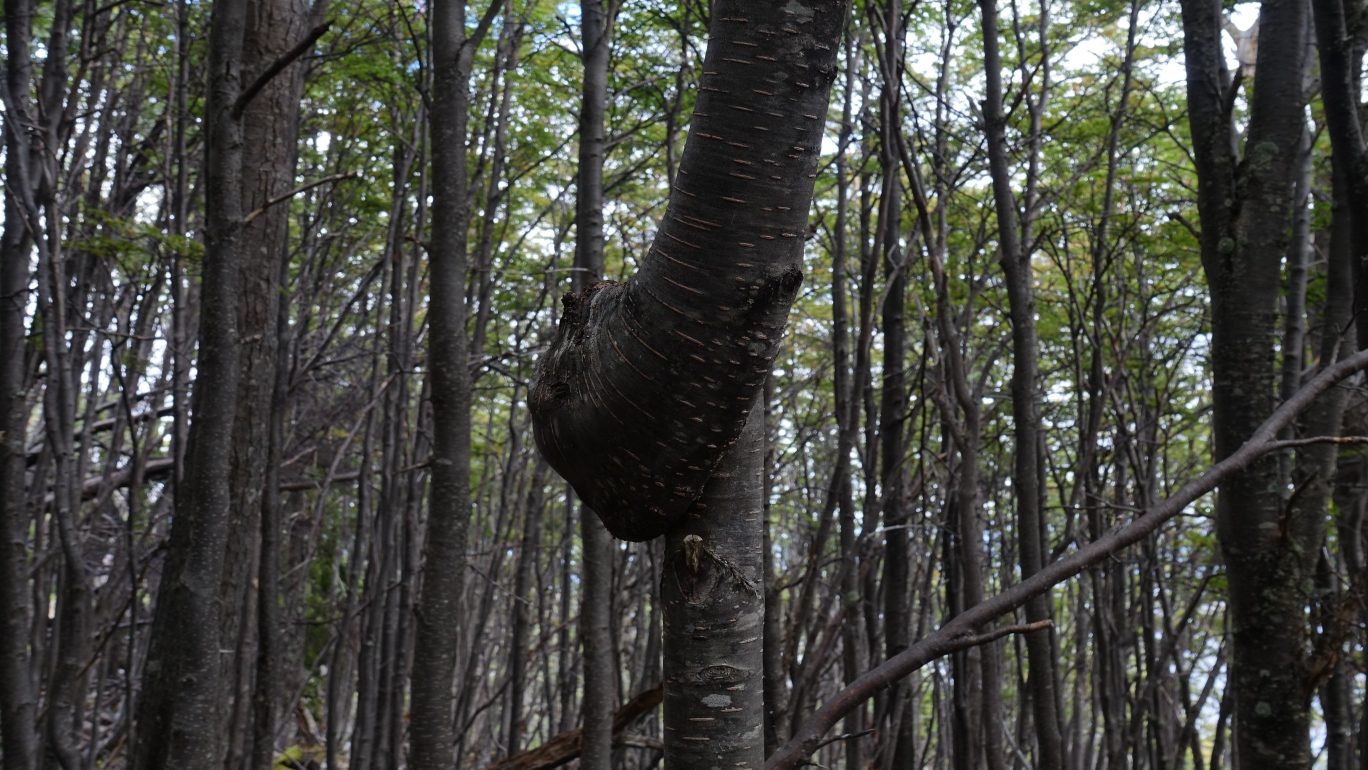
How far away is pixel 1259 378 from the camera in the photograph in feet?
8.46

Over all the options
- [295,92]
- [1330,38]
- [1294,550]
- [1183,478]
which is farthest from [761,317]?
[1183,478]

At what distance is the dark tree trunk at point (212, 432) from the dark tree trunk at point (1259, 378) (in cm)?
267

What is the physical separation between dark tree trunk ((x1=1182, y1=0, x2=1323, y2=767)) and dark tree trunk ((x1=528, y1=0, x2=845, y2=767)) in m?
1.98

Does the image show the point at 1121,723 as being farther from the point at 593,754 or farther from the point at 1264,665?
the point at 593,754

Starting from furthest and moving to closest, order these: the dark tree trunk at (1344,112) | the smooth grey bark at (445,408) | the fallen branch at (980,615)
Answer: the smooth grey bark at (445,408), the dark tree trunk at (1344,112), the fallen branch at (980,615)

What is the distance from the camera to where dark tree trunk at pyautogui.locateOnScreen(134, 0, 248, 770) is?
2.29 meters

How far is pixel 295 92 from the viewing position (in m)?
3.92

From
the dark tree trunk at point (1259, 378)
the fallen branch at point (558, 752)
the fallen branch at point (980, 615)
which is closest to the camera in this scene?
the fallen branch at point (980, 615)

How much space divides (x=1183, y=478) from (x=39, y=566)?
7.53 m

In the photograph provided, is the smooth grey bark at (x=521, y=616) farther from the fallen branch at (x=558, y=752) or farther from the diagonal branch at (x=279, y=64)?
Answer: the diagonal branch at (x=279, y=64)

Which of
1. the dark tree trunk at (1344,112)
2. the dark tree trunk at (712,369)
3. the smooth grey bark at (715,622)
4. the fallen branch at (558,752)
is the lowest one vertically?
the fallen branch at (558,752)

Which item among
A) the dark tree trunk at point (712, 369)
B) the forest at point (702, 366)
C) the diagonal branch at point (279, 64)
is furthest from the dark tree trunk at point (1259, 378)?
the diagonal branch at point (279, 64)

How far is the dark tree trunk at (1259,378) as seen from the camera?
2.51 metres

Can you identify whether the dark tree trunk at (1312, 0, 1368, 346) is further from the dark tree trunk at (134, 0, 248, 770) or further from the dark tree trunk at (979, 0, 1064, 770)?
the dark tree trunk at (134, 0, 248, 770)
